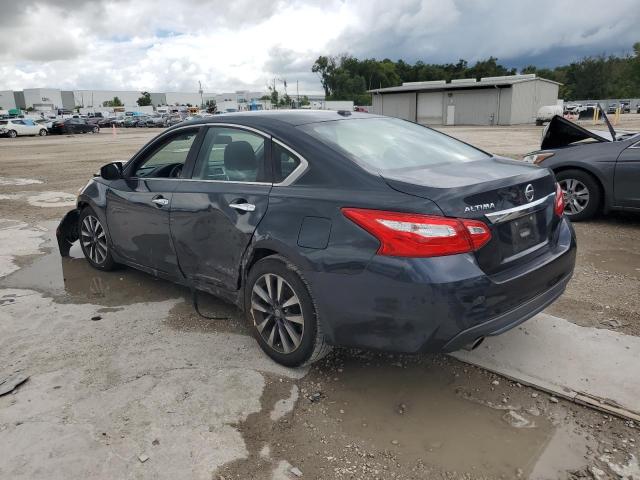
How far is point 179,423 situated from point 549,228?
244 cm

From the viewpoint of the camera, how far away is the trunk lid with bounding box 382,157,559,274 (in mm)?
2713

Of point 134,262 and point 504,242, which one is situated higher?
point 504,242

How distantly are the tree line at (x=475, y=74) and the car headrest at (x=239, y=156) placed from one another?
88154 mm

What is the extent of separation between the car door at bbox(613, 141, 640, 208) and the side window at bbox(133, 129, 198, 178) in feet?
16.9

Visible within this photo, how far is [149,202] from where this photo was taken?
4.30m

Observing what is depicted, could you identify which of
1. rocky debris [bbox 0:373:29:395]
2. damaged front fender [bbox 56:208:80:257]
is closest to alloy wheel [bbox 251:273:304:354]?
rocky debris [bbox 0:373:29:395]

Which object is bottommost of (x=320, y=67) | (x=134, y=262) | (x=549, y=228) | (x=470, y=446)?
(x=470, y=446)

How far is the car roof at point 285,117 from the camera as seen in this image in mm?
3584

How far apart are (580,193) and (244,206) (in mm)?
5176

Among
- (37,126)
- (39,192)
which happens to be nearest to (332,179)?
(39,192)

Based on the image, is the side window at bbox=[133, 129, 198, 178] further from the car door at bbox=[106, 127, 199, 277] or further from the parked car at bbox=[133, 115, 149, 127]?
the parked car at bbox=[133, 115, 149, 127]

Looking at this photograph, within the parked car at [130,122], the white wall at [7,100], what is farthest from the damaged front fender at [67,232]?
the white wall at [7,100]

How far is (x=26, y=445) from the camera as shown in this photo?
2732mm

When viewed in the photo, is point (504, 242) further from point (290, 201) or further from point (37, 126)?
point (37, 126)
